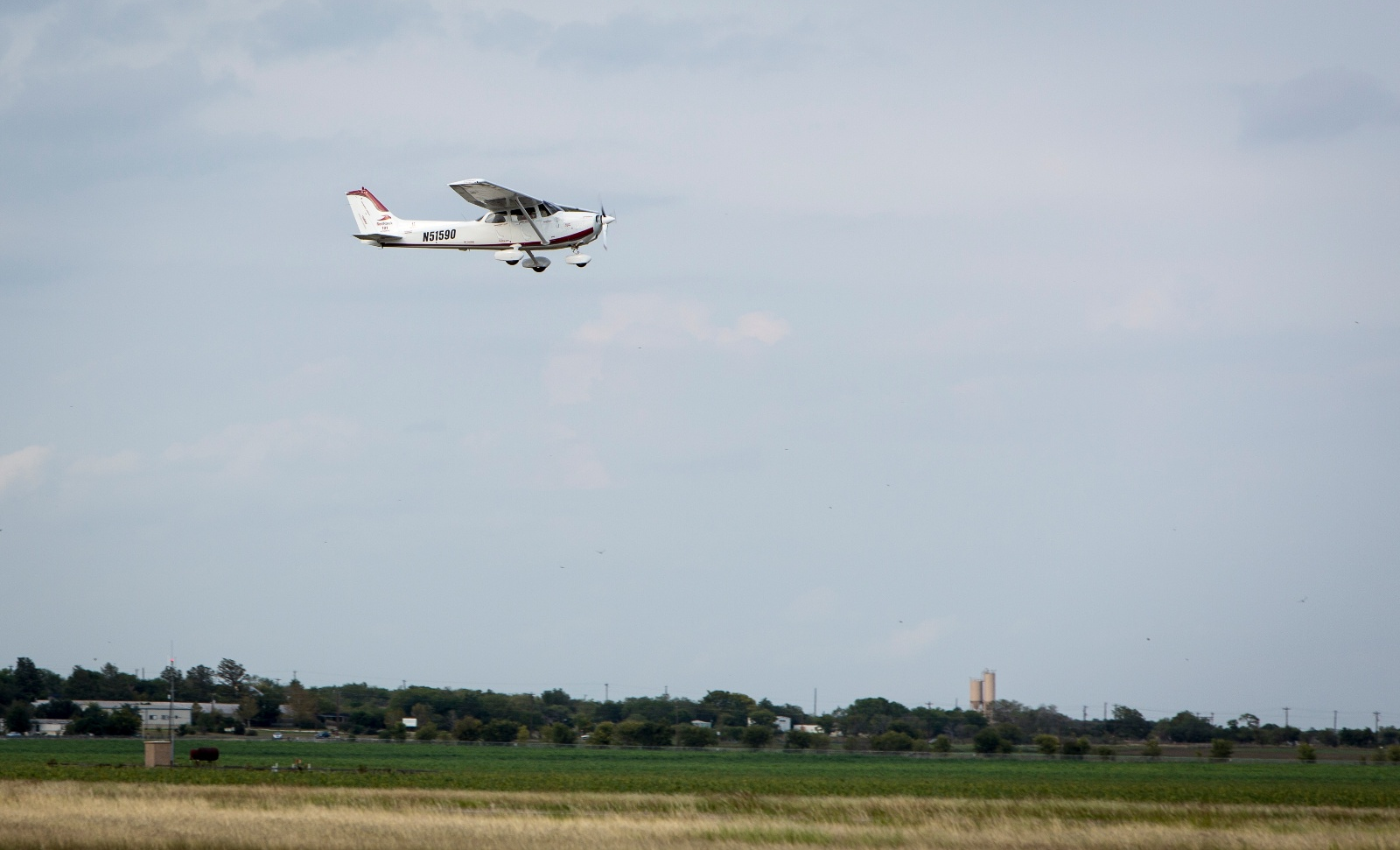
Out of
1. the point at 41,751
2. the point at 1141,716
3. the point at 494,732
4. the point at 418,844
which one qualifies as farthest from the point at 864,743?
the point at 418,844

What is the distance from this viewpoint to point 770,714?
6019 inches

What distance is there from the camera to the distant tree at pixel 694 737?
111312 millimetres

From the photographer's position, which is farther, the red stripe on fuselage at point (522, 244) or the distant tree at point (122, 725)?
the distant tree at point (122, 725)

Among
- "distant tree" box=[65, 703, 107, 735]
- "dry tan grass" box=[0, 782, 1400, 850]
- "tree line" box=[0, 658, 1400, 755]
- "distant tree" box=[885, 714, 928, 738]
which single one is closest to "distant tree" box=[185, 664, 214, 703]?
"tree line" box=[0, 658, 1400, 755]

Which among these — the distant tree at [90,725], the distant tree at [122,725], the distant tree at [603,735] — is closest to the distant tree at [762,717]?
the distant tree at [603,735]

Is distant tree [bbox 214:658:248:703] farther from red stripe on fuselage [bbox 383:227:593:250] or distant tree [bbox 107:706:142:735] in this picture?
red stripe on fuselage [bbox 383:227:593:250]

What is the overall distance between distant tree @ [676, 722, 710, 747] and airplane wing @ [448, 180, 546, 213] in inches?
3091

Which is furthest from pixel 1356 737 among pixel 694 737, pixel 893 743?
pixel 694 737

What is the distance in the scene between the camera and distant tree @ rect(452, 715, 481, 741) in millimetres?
113188

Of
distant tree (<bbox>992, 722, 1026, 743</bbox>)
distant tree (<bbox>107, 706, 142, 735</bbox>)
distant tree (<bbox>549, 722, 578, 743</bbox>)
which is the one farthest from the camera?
distant tree (<bbox>992, 722, 1026, 743</bbox>)

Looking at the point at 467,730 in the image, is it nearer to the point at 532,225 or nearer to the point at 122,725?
the point at 122,725

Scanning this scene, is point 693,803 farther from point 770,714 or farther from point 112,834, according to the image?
point 770,714

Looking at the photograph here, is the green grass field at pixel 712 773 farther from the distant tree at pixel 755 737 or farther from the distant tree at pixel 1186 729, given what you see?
the distant tree at pixel 1186 729

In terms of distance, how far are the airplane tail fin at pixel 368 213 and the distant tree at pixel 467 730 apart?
247 ft
